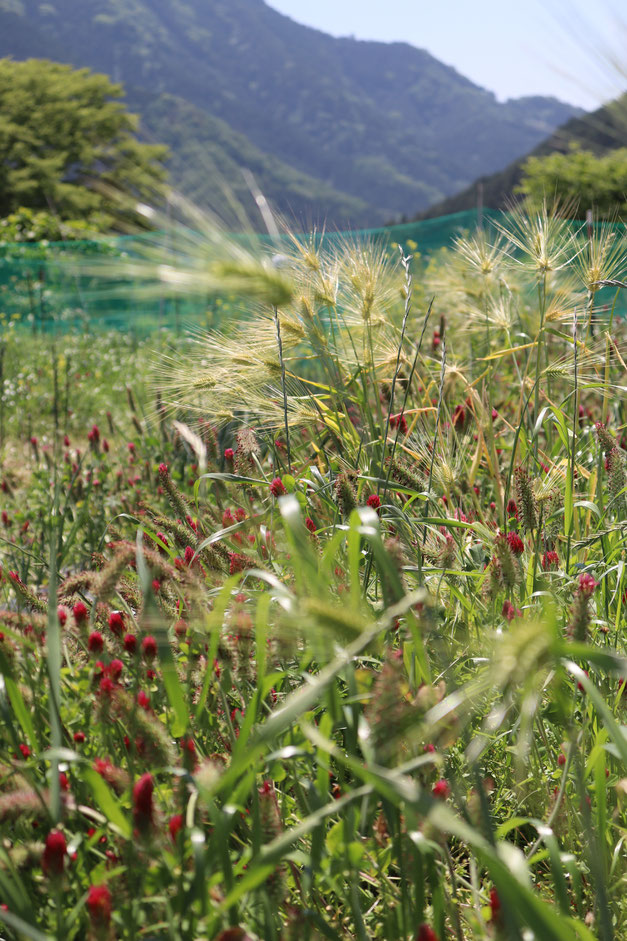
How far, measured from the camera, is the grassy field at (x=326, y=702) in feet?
2.68

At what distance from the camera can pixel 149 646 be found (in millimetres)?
1151

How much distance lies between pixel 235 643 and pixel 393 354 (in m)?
1.23

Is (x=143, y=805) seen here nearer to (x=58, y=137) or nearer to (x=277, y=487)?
(x=277, y=487)

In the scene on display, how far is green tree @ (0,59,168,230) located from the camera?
87.0 ft

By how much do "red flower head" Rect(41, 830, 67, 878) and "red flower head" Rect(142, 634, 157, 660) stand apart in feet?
1.15

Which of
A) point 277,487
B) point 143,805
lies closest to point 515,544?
point 277,487

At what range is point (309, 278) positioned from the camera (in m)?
1.82

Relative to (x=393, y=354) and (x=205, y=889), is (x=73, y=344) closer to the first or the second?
(x=393, y=354)

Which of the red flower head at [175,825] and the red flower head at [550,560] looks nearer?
the red flower head at [175,825]

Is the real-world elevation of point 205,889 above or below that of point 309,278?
below

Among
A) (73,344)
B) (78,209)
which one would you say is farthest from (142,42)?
(73,344)

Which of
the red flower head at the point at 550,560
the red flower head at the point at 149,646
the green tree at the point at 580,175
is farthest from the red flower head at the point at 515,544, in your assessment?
the green tree at the point at 580,175

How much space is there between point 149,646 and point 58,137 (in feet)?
108

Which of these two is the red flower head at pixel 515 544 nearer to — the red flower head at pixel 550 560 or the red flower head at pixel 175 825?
the red flower head at pixel 550 560
